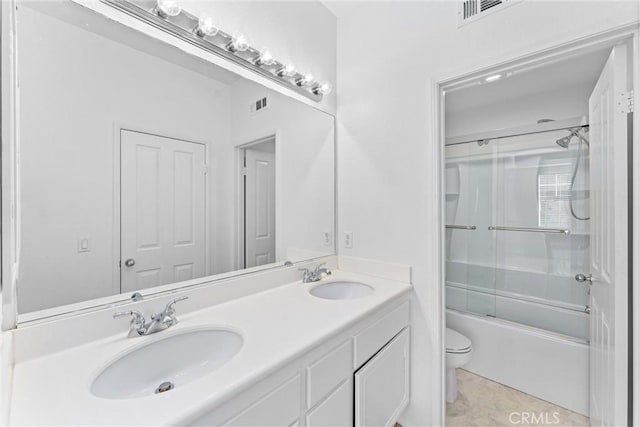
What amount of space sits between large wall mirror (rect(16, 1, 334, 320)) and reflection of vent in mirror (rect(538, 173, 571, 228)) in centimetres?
241

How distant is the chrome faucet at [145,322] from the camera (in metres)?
0.97

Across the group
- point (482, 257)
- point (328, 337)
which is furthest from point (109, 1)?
point (482, 257)

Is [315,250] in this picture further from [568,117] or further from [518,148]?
[568,117]

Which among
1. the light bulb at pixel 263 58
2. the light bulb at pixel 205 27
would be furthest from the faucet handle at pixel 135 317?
the light bulb at pixel 263 58

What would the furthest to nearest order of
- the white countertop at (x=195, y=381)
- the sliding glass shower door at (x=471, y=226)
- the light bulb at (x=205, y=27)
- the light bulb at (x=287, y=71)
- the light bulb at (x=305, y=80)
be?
the sliding glass shower door at (x=471, y=226)
the light bulb at (x=305, y=80)
the light bulb at (x=287, y=71)
the light bulb at (x=205, y=27)
the white countertop at (x=195, y=381)

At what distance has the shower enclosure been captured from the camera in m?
2.30

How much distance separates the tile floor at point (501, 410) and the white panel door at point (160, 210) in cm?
184

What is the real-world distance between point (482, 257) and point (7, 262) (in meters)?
3.17

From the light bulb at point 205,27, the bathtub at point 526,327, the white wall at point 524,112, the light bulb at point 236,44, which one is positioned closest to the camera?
the light bulb at point 205,27

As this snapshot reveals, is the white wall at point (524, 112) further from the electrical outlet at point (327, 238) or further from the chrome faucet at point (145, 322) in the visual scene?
the chrome faucet at point (145, 322)

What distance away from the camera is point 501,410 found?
1771 mm

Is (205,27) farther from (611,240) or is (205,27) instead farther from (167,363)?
(611,240)

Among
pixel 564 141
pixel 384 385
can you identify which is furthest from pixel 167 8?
pixel 564 141

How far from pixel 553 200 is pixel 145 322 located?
309 cm
